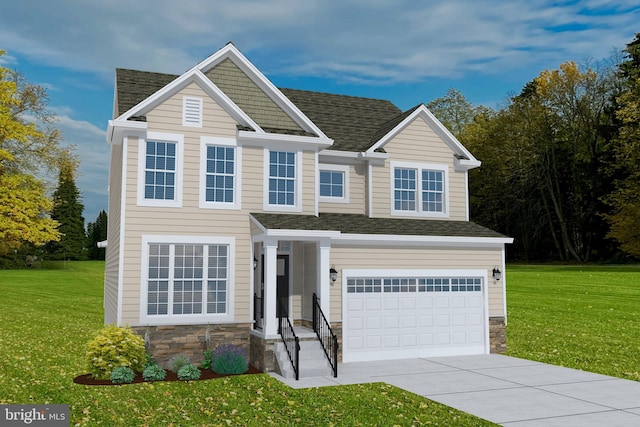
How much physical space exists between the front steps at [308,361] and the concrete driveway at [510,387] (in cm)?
30

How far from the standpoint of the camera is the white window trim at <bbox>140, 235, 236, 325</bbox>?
1565 centimetres

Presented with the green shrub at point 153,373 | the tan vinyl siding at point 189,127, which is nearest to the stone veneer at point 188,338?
the green shrub at point 153,373

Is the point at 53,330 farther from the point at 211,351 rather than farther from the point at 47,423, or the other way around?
the point at 47,423

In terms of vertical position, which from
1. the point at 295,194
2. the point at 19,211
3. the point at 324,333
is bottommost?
the point at 324,333

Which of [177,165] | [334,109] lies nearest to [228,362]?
[177,165]

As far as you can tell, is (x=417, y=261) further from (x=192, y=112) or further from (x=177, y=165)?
(x=192, y=112)

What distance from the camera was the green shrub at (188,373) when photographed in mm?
14188

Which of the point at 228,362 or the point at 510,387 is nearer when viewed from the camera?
the point at 510,387

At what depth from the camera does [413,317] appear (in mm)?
18234

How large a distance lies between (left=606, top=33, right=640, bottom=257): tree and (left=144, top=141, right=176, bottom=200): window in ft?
124

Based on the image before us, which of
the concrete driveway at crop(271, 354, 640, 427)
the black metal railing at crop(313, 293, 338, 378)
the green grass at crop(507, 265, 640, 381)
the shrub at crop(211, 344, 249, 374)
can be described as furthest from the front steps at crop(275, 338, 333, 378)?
the green grass at crop(507, 265, 640, 381)

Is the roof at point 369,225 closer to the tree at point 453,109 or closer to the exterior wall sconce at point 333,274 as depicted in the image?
the exterior wall sconce at point 333,274

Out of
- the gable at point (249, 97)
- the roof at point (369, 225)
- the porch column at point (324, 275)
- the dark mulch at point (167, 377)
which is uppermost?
the gable at point (249, 97)

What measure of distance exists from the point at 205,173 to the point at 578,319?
17578mm
